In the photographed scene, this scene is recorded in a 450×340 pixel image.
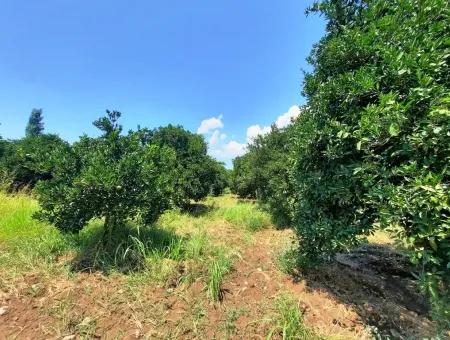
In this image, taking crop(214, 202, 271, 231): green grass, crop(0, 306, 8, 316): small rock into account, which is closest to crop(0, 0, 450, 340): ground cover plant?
crop(0, 306, 8, 316): small rock

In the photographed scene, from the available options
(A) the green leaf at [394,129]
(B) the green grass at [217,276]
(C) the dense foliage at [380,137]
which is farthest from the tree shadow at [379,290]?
(A) the green leaf at [394,129]

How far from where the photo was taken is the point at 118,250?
441cm

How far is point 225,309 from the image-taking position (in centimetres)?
346

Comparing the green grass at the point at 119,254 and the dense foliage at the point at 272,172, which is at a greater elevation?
the dense foliage at the point at 272,172

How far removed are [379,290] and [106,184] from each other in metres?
4.47

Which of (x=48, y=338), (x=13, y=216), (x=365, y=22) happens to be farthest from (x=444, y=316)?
(x=13, y=216)

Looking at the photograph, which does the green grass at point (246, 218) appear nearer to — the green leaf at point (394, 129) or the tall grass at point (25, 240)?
the tall grass at point (25, 240)

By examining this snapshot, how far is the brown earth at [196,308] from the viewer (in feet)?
10.2

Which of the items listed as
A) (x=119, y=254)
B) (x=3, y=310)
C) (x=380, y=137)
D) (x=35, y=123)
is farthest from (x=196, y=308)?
(x=35, y=123)

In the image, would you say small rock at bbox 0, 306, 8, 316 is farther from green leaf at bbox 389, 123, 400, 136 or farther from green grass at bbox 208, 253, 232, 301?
green leaf at bbox 389, 123, 400, 136

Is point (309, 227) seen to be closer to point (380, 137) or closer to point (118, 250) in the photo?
point (380, 137)

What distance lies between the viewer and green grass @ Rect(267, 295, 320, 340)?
10.2 feet

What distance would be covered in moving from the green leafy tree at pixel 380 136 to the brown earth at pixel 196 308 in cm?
70

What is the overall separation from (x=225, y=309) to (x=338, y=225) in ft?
5.59
